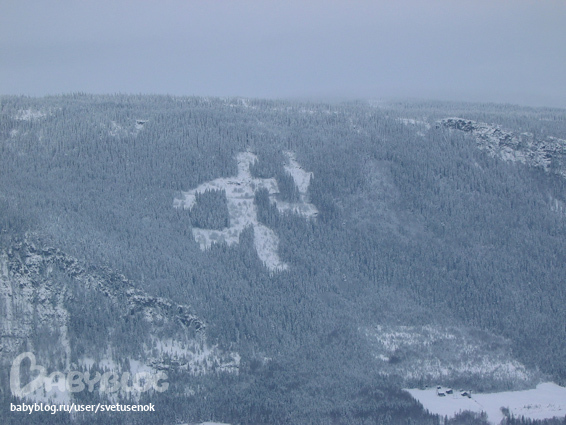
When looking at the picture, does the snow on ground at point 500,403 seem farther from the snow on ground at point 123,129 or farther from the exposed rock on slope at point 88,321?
the snow on ground at point 123,129

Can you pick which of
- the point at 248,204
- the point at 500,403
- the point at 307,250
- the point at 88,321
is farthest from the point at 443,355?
the point at 88,321

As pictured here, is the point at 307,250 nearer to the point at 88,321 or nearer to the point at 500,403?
the point at 88,321

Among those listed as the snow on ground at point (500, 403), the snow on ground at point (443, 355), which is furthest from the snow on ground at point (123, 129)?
the snow on ground at point (500, 403)

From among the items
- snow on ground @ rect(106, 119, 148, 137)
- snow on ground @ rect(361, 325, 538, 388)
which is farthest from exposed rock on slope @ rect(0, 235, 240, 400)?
snow on ground @ rect(106, 119, 148, 137)

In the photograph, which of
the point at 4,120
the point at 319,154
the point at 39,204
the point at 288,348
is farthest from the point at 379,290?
the point at 4,120

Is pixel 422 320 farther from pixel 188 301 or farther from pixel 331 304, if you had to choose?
pixel 188 301
